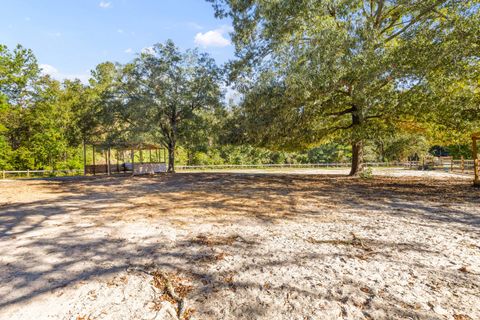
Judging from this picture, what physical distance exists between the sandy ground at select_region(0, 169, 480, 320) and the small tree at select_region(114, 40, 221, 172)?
42.4ft

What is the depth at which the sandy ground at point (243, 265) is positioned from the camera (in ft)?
7.75

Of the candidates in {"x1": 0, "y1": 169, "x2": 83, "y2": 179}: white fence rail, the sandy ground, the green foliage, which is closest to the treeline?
the green foliage

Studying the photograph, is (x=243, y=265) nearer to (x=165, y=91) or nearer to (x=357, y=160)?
(x=357, y=160)

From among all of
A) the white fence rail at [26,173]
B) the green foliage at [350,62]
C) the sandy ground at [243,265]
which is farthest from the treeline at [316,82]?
the white fence rail at [26,173]

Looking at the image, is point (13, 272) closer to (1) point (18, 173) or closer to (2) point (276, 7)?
(2) point (276, 7)

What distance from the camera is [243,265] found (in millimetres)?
3191

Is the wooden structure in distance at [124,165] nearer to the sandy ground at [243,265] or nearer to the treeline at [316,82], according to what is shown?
the treeline at [316,82]

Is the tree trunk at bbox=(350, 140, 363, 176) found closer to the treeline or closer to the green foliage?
the treeline

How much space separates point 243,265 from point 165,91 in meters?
17.2

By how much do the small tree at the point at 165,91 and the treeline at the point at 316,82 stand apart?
8cm

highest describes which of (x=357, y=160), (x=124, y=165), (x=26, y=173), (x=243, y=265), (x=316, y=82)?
(x=316, y=82)

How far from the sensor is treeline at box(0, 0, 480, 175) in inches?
363

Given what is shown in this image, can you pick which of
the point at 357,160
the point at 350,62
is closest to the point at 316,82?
the point at 350,62

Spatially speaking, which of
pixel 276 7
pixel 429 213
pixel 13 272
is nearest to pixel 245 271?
pixel 13 272
